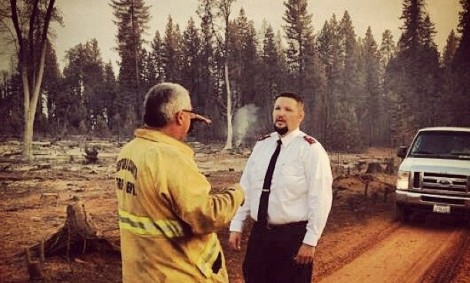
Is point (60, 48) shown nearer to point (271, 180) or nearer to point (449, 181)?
point (271, 180)

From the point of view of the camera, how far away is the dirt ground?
19.3 ft

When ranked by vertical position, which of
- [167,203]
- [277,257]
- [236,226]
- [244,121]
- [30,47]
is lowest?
[277,257]

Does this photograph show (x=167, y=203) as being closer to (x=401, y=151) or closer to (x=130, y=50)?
(x=401, y=151)

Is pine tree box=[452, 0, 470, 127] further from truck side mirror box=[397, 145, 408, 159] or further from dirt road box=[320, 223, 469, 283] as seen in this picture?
dirt road box=[320, 223, 469, 283]

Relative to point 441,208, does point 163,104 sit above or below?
above

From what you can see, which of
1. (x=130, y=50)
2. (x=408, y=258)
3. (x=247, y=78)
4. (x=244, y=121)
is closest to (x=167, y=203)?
(x=408, y=258)

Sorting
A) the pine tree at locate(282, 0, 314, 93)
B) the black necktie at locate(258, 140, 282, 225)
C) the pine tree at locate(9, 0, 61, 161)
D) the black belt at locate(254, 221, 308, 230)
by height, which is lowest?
the black belt at locate(254, 221, 308, 230)

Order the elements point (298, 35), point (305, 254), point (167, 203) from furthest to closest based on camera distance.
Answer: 1. point (298, 35)
2. point (305, 254)
3. point (167, 203)

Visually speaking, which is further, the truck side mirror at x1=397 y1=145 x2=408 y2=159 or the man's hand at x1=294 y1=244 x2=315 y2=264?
the truck side mirror at x1=397 y1=145 x2=408 y2=159

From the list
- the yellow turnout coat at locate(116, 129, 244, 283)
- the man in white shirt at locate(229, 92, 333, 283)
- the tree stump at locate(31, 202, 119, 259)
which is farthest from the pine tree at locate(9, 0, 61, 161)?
the yellow turnout coat at locate(116, 129, 244, 283)

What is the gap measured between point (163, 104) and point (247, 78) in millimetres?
28095

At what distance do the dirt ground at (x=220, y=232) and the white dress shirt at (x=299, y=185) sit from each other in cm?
250

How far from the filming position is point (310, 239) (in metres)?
3.44

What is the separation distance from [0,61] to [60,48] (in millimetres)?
1704
